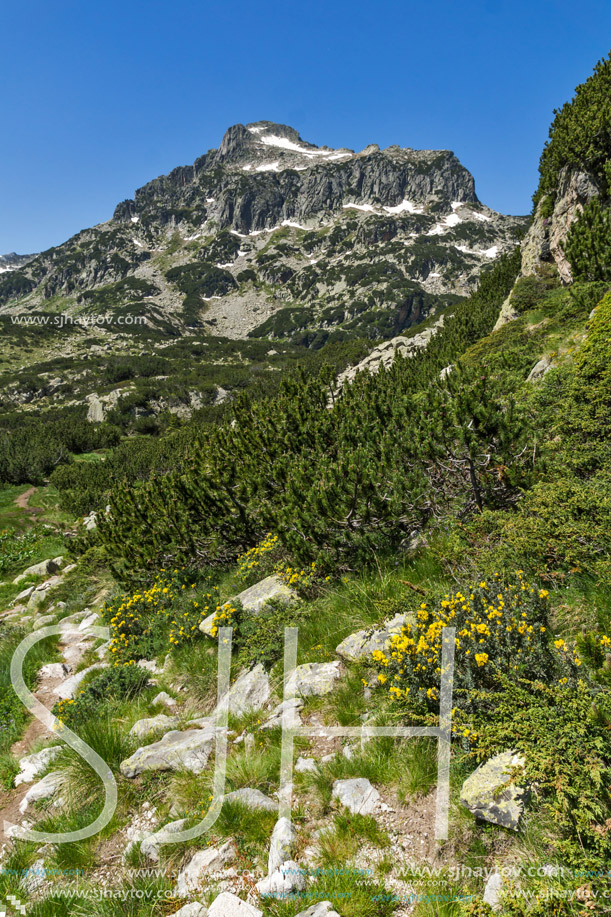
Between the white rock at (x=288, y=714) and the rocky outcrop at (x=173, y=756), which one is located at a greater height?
the white rock at (x=288, y=714)

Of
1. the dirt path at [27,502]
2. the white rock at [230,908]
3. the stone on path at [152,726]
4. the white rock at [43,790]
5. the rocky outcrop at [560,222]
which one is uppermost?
the rocky outcrop at [560,222]

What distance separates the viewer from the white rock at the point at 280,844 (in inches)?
105

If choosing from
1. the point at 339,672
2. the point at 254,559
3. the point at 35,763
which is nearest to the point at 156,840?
the point at 339,672

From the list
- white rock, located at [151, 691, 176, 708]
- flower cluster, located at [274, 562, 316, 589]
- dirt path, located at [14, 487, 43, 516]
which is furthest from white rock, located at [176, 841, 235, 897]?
dirt path, located at [14, 487, 43, 516]

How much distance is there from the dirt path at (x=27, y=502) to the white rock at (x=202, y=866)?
2708 centimetres

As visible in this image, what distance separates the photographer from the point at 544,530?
407 cm

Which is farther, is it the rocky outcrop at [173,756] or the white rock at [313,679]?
the white rock at [313,679]

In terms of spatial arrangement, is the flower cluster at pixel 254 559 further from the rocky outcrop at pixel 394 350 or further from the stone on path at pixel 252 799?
the rocky outcrop at pixel 394 350

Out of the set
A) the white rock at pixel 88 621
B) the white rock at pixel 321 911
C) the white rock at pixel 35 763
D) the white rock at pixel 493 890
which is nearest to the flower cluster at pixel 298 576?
the white rock at pixel 35 763

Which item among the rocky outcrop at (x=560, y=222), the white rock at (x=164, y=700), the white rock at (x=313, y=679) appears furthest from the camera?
the rocky outcrop at (x=560, y=222)

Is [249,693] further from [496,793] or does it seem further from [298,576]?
[496,793]

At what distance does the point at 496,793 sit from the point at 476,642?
0.96 m

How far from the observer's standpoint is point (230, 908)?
249cm

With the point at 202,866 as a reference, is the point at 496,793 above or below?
above
